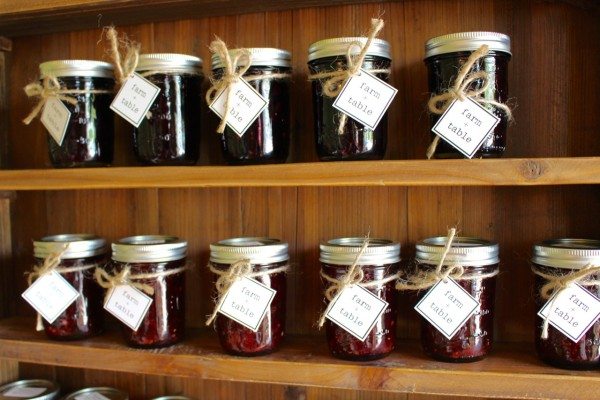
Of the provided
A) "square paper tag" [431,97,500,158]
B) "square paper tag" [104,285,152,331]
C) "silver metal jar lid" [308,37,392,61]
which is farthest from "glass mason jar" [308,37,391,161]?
"square paper tag" [104,285,152,331]

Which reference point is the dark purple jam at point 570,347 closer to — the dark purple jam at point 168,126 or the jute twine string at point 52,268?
the dark purple jam at point 168,126

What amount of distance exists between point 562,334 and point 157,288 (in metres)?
0.55

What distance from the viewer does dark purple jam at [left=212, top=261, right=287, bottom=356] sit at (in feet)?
2.61

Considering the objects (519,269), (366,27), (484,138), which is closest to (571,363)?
(519,269)

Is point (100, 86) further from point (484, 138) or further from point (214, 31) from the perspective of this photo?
point (484, 138)

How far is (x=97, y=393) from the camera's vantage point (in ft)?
3.32

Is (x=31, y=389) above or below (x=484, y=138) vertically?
below

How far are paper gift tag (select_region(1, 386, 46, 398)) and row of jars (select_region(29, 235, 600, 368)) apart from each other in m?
0.17

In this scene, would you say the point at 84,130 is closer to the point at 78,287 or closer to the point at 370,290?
the point at 78,287

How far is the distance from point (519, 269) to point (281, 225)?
1.25ft

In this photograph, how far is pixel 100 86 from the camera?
2.89 ft

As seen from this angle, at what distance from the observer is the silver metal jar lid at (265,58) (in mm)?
785

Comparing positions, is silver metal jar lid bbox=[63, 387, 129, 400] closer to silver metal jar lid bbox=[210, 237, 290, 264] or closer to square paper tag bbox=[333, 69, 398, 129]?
silver metal jar lid bbox=[210, 237, 290, 264]

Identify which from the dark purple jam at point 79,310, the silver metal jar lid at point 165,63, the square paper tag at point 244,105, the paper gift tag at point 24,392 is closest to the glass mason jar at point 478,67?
the square paper tag at point 244,105
